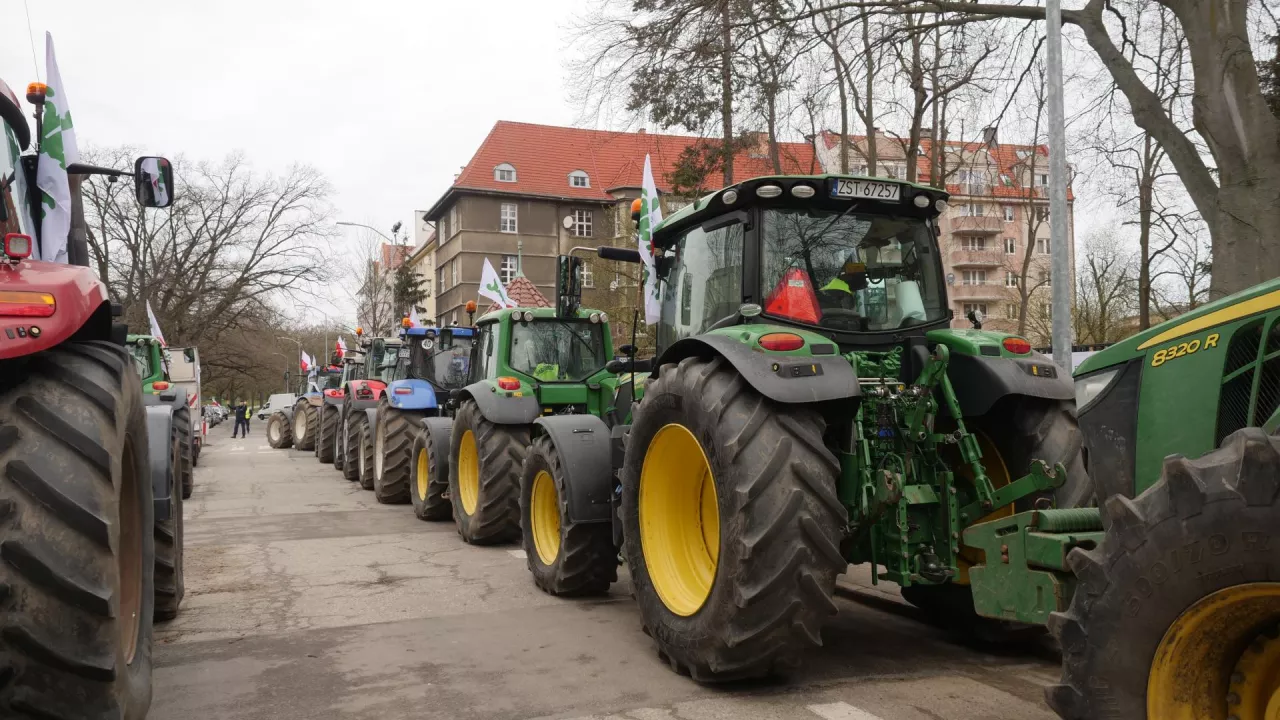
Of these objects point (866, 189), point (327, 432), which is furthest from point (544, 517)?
point (327, 432)

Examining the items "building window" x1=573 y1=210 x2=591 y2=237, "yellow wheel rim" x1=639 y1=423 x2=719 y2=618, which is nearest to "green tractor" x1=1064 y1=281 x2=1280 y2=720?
"yellow wheel rim" x1=639 y1=423 x2=719 y2=618

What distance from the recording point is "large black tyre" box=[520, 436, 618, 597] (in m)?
6.39

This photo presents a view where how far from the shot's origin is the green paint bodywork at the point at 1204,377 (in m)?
2.66

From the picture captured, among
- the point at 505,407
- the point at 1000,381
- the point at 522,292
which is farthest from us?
the point at 522,292

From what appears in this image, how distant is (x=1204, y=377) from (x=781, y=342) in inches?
72.9

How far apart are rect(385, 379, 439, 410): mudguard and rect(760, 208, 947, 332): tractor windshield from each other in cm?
797

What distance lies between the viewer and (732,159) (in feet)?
52.2

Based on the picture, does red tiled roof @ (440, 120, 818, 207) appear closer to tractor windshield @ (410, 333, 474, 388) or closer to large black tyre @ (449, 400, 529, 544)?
tractor windshield @ (410, 333, 474, 388)

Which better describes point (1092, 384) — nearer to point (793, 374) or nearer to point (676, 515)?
point (793, 374)

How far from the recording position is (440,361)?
14055 millimetres

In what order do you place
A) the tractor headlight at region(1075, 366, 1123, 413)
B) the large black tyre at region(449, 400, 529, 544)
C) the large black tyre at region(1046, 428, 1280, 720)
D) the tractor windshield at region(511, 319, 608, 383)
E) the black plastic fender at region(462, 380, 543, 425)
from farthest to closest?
the tractor windshield at region(511, 319, 608, 383), the black plastic fender at region(462, 380, 543, 425), the large black tyre at region(449, 400, 529, 544), the tractor headlight at region(1075, 366, 1123, 413), the large black tyre at region(1046, 428, 1280, 720)

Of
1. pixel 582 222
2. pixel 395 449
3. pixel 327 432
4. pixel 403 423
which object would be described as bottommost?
pixel 327 432

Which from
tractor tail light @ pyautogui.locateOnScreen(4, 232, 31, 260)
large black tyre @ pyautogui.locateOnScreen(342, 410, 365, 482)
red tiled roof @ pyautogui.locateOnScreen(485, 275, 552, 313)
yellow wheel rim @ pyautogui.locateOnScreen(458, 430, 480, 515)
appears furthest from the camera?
red tiled roof @ pyautogui.locateOnScreen(485, 275, 552, 313)

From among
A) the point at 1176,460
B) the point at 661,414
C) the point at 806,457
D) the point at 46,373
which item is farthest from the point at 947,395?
the point at 46,373
